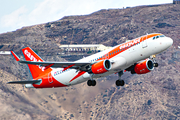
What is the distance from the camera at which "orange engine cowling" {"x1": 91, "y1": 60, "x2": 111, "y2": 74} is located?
56531mm

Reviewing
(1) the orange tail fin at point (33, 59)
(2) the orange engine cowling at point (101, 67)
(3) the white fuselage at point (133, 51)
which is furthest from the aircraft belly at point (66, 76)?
(2) the orange engine cowling at point (101, 67)

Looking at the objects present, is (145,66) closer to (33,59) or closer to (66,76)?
(66,76)

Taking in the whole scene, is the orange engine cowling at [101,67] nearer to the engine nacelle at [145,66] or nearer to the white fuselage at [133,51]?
the white fuselage at [133,51]

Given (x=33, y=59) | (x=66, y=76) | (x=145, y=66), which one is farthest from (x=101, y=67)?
(x=33, y=59)

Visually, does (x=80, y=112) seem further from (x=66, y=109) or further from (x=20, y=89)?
(x=20, y=89)

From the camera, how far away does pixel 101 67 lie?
5666 cm

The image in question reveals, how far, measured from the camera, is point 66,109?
17512cm

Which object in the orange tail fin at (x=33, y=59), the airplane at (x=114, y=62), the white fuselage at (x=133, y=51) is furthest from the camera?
the orange tail fin at (x=33, y=59)

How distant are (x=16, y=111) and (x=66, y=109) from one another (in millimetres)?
30089

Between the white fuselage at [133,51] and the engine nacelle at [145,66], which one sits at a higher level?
the white fuselage at [133,51]

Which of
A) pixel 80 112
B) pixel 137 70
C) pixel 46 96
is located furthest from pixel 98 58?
pixel 80 112

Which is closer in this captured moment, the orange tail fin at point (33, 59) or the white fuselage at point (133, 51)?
the white fuselage at point (133, 51)

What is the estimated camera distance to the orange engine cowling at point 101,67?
185ft

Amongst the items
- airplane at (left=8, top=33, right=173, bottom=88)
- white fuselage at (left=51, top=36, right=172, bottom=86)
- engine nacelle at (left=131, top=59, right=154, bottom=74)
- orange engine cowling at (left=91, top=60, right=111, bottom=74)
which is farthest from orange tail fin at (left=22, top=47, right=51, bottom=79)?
engine nacelle at (left=131, top=59, right=154, bottom=74)
